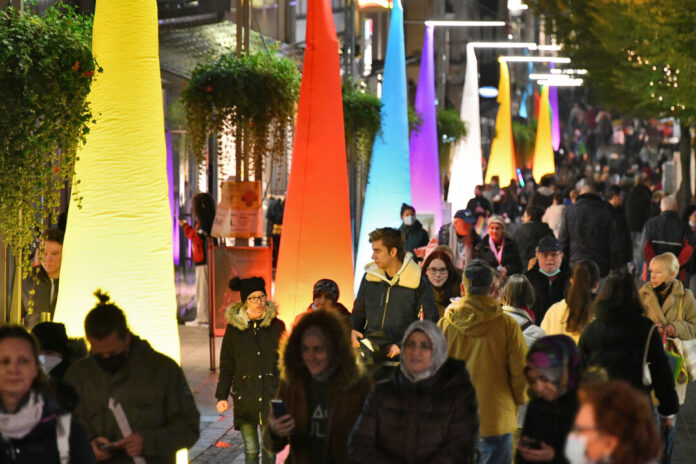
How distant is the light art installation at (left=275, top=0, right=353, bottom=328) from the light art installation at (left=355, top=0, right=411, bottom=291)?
13.8 ft

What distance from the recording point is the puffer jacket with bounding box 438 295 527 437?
294 inches

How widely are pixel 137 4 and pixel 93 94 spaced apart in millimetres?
687

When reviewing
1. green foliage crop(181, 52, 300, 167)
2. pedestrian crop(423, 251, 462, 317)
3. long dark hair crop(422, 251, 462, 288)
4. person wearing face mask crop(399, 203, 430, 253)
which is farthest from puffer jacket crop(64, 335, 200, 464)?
person wearing face mask crop(399, 203, 430, 253)

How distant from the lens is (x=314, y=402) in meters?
6.11

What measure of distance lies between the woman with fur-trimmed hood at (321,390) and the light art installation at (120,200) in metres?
2.58

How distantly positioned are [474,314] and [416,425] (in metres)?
2.02

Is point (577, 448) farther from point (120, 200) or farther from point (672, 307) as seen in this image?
point (672, 307)

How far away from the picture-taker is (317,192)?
13375 millimetres

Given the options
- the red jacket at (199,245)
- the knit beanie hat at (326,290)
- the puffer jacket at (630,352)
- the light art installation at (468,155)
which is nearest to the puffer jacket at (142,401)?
the puffer jacket at (630,352)

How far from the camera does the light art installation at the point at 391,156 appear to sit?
18.6m

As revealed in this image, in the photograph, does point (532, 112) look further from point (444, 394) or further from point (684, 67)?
point (444, 394)

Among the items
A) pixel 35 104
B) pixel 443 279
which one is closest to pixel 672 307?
pixel 443 279

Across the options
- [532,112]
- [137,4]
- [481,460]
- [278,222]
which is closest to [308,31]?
[137,4]

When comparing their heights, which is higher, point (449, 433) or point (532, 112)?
point (532, 112)
